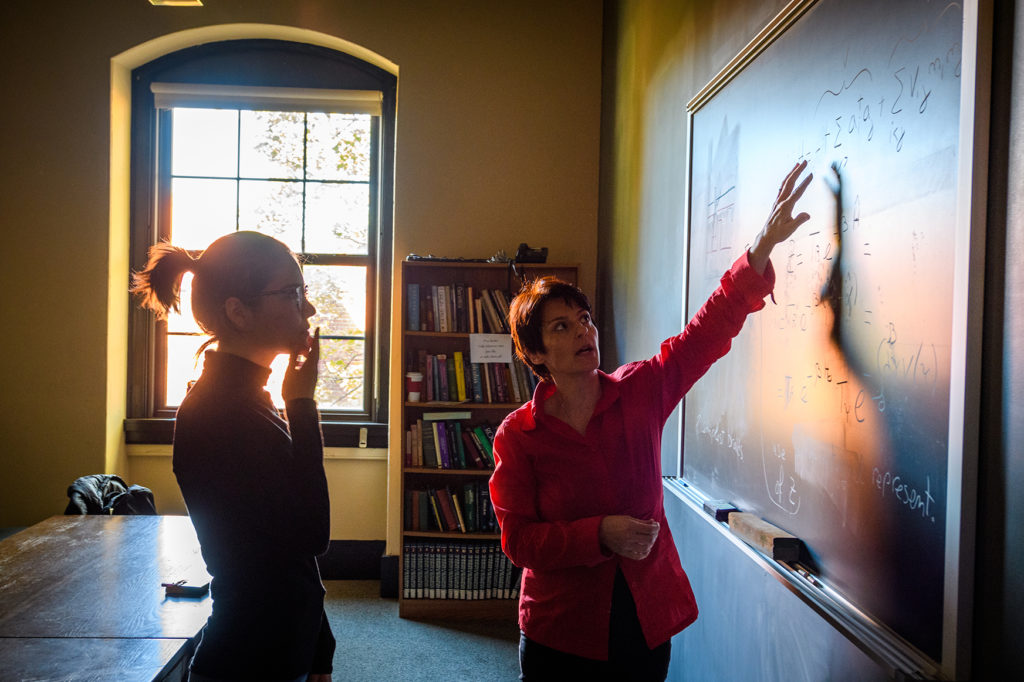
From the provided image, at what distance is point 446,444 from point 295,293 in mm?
2539

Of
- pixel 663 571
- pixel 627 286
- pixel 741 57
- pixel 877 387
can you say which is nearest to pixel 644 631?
pixel 663 571

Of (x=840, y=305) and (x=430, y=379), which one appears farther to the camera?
(x=430, y=379)

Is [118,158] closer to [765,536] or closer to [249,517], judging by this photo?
[249,517]

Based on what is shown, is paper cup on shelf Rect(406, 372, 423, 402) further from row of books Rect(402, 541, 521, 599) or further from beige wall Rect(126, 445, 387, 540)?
row of books Rect(402, 541, 521, 599)

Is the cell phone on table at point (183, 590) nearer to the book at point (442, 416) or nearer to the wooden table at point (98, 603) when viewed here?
the wooden table at point (98, 603)

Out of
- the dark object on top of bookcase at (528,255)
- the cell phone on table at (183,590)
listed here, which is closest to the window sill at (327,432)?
the dark object on top of bookcase at (528,255)

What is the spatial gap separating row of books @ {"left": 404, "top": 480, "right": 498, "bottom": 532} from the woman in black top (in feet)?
8.14

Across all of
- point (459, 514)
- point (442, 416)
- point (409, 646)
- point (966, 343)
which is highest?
point (966, 343)

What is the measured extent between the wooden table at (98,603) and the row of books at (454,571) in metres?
1.50

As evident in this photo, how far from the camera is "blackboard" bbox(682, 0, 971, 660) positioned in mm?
1017

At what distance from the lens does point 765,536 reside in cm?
148

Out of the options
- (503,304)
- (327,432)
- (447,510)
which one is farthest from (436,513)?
(503,304)

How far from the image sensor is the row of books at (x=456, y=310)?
12.2 feet

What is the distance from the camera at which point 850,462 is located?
1.24 meters
